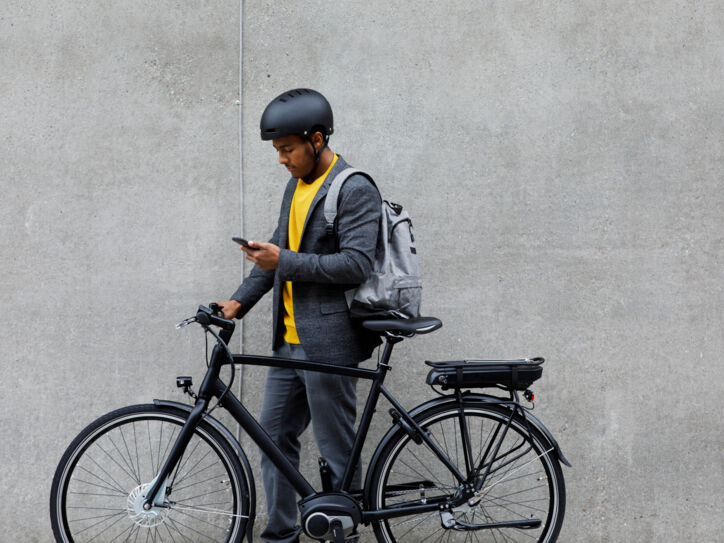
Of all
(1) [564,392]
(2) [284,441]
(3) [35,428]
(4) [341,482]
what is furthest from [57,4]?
(1) [564,392]

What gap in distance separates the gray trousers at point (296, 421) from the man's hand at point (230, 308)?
0.27 meters

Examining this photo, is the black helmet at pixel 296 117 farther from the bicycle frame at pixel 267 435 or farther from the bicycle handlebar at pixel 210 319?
the bicycle frame at pixel 267 435

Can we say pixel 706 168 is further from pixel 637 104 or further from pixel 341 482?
pixel 341 482

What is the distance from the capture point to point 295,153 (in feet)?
9.65

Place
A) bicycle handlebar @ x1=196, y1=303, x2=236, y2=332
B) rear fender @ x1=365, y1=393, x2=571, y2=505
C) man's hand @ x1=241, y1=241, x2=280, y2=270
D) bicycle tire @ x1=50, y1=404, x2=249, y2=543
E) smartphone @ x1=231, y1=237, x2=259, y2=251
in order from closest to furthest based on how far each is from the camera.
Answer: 1. smartphone @ x1=231, y1=237, x2=259, y2=251
2. man's hand @ x1=241, y1=241, x2=280, y2=270
3. bicycle handlebar @ x1=196, y1=303, x2=236, y2=332
4. rear fender @ x1=365, y1=393, x2=571, y2=505
5. bicycle tire @ x1=50, y1=404, x2=249, y2=543

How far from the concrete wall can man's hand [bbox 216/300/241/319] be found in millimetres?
514

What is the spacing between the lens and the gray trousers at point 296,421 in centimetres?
303

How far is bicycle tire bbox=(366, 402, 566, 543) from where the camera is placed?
9.96ft

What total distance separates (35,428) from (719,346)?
3.59m

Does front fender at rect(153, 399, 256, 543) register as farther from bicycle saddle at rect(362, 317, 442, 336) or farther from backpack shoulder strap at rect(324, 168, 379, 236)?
backpack shoulder strap at rect(324, 168, 379, 236)

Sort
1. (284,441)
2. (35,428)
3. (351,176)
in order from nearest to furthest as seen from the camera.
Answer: (351,176)
(284,441)
(35,428)

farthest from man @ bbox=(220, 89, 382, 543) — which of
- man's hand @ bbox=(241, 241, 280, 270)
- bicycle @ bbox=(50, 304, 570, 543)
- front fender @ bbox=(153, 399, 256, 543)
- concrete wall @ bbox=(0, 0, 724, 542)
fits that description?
concrete wall @ bbox=(0, 0, 724, 542)

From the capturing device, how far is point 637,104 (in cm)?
372

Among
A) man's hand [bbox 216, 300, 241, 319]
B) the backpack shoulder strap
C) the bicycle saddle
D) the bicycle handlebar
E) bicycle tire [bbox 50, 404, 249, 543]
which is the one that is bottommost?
bicycle tire [bbox 50, 404, 249, 543]
